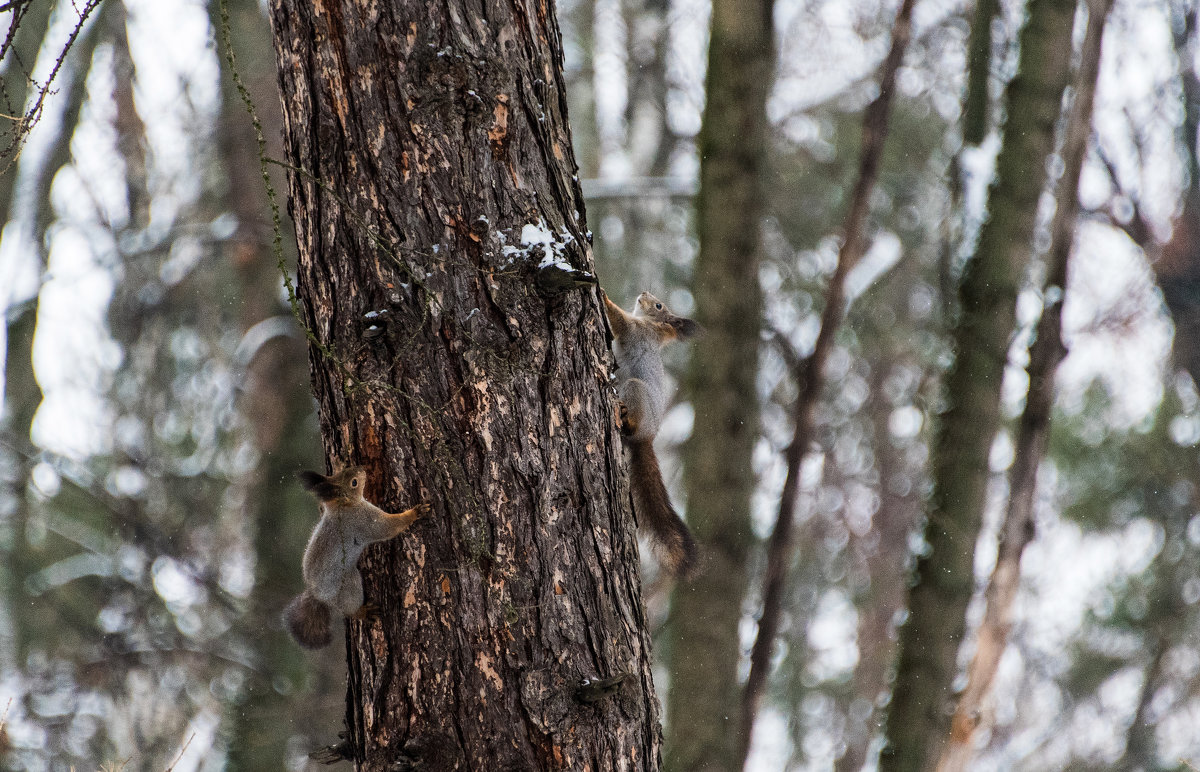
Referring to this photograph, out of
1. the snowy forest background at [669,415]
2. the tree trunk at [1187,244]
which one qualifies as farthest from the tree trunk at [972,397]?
the tree trunk at [1187,244]

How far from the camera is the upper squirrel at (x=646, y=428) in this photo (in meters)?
2.86

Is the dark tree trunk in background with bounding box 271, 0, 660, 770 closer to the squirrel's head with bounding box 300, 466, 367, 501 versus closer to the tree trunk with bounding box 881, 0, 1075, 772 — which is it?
the squirrel's head with bounding box 300, 466, 367, 501

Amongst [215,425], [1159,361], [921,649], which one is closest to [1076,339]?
[1159,361]

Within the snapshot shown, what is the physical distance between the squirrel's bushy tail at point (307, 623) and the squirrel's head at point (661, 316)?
1.64 meters

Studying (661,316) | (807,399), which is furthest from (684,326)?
(807,399)

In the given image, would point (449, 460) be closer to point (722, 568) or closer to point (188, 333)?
point (722, 568)

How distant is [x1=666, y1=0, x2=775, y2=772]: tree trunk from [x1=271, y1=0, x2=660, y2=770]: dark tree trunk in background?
80.0 inches

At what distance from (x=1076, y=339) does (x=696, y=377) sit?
4059 mm

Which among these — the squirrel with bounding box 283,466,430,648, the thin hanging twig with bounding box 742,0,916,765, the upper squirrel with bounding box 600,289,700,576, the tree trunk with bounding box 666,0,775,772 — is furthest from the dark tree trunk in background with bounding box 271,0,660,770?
the thin hanging twig with bounding box 742,0,916,765

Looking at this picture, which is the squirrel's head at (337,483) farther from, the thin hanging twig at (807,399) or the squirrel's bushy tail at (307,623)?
the thin hanging twig at (807,399)

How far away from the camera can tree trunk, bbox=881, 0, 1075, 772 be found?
3.68 meters

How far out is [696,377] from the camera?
4125 millimetres

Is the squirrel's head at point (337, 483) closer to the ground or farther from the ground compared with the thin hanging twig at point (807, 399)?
closer to the ground

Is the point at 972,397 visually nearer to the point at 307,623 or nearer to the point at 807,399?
the point at 807,399
